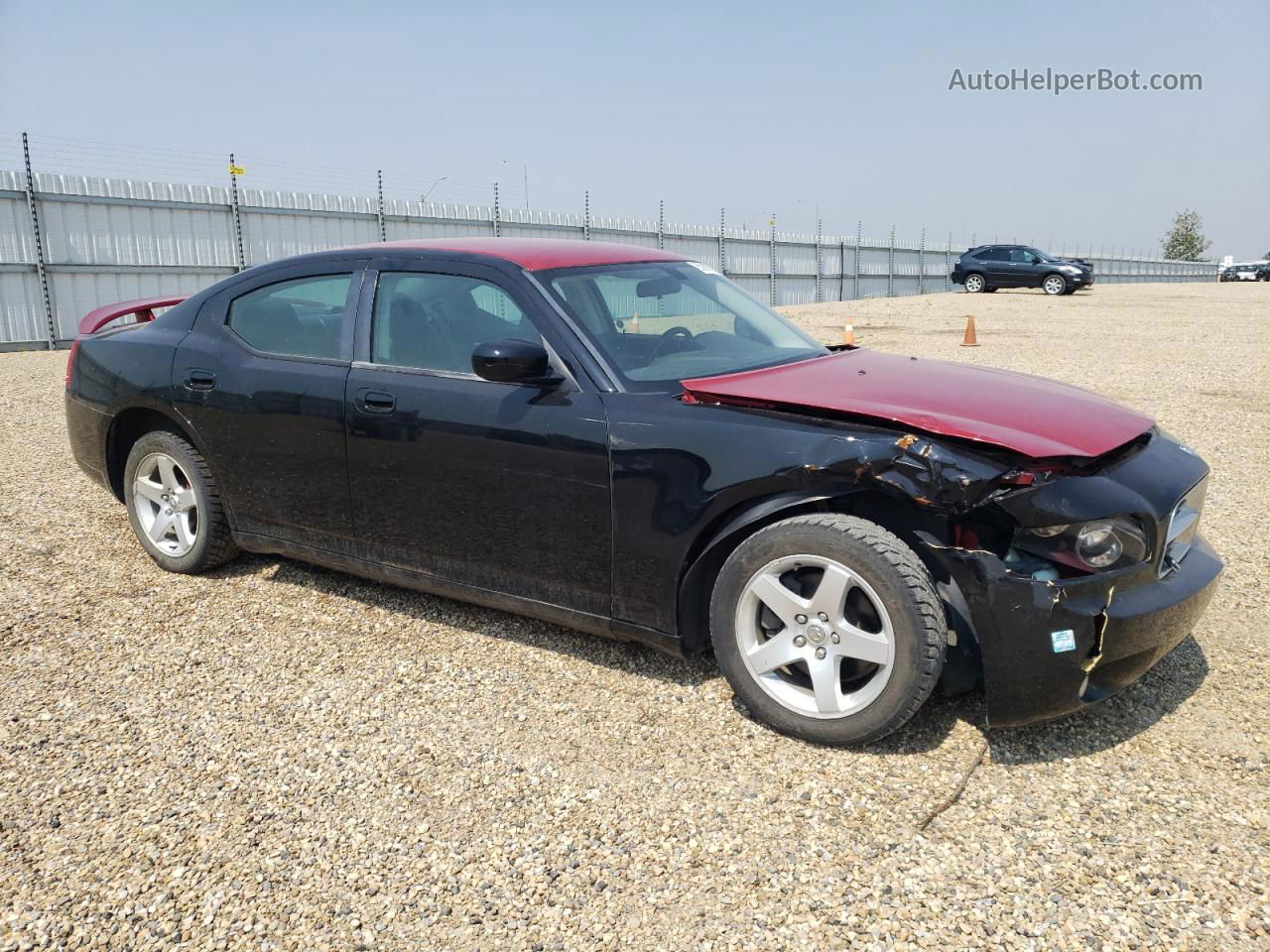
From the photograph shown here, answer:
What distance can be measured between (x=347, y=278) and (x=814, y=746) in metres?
2.69

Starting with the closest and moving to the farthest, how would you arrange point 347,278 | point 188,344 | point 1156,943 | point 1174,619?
point 1156,943 → point 1174,619 → point 347,278 → point 188,344

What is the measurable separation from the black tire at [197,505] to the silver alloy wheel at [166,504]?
0.02 meters

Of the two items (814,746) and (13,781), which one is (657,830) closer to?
(814,746)

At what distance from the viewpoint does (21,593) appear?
4562 millimetres

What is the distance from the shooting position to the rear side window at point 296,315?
4.15 metres

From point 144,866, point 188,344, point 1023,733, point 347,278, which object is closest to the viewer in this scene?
point 144,866

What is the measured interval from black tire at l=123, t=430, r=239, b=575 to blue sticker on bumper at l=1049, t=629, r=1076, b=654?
11.8 feet

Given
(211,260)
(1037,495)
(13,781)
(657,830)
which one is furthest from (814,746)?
(211,260)

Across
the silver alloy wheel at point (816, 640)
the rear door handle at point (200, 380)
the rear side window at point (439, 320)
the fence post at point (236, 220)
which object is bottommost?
the silver alloy wheel at point (816, 640)

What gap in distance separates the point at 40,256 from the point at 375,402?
13.9 m

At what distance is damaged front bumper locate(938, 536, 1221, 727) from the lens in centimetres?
280

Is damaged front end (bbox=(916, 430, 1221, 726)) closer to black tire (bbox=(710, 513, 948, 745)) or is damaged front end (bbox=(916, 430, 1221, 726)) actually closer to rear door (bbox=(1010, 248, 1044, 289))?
black tire (bbox=(710, 513, 948, 745))

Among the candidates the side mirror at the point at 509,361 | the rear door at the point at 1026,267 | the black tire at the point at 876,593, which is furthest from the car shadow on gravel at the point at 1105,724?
the rear door at the point at 1026,267

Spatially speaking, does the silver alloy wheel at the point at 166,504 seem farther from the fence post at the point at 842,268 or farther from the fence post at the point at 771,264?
the fence post at the point at 842,268
